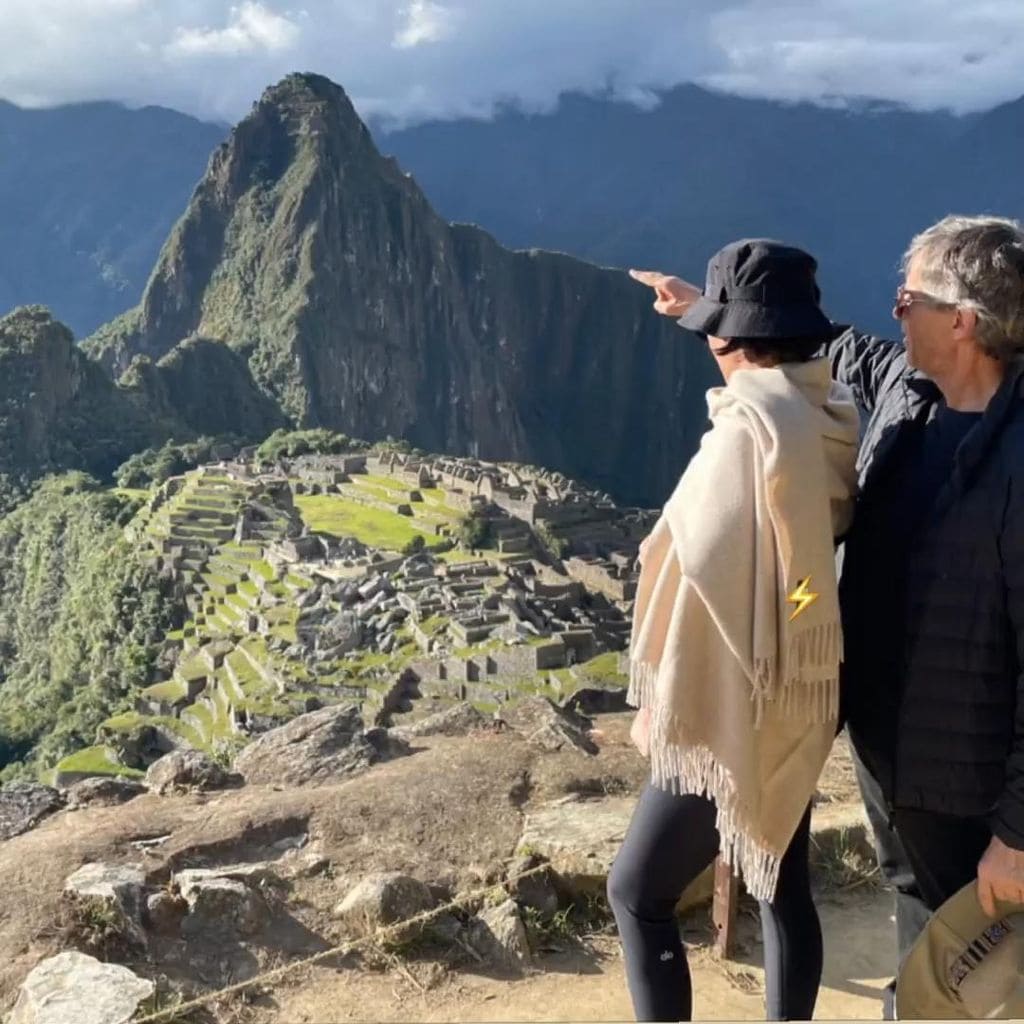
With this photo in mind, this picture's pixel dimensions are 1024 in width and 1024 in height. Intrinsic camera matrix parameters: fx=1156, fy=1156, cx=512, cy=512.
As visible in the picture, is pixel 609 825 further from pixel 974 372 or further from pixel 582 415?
pixel 582 415

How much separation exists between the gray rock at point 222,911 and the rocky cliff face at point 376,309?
6291 centimetres

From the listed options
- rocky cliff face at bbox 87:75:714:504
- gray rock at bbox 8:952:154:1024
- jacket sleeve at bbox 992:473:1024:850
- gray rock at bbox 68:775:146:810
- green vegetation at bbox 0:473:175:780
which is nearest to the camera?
jacket sleeve at bbox 992:473:1024:850

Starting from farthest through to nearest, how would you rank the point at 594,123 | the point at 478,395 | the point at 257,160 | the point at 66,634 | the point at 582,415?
the point at 594,123, the point at 582,415, the point at 478,395, the point at 257,160, the point at 66,634

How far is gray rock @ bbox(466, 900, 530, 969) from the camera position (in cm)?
288

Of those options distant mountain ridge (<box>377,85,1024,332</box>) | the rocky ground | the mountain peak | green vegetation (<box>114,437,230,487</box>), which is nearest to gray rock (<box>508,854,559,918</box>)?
the rocky ground

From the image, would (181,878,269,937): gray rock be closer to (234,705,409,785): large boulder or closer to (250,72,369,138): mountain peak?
(234,705,409,785): large boulder

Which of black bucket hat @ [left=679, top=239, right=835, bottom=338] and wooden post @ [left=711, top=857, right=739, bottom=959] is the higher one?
black bucket hat @ [left=679, top=239, right=835, bottom=338]

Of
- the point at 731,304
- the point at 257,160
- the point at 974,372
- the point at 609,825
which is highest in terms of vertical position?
the point at 257,160

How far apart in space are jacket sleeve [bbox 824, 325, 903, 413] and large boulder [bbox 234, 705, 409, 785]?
8.12ft

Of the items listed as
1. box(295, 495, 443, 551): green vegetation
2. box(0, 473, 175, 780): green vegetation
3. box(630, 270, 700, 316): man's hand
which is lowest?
box(0, 473, 175, 780): green vegetation

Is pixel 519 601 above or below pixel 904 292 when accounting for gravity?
below

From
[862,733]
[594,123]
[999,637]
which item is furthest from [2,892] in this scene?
[594,123]

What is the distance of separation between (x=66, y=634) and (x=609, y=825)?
33400 millimetres

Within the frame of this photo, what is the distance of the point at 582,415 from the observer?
307ft
